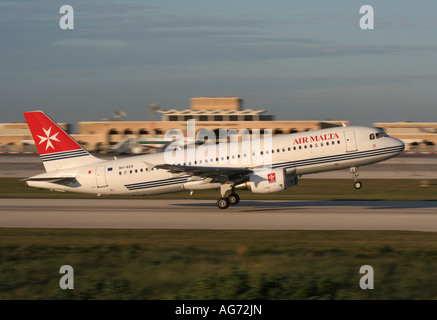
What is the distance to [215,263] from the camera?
67.5 ft

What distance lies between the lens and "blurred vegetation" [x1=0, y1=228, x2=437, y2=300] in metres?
16.5

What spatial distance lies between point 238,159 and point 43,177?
43.2ft

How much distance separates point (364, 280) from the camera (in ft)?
57.7

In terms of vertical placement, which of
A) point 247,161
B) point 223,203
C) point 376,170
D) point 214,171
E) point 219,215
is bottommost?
point 219,215

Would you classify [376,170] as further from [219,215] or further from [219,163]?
[219,215]

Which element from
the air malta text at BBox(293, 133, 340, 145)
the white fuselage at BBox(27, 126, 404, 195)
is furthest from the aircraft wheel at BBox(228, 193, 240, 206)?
the air malta text at BBox(293, 133, 340, 145)

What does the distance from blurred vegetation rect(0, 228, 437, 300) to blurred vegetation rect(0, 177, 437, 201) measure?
707 inches

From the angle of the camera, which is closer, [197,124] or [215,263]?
[215,263]

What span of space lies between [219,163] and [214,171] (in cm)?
205

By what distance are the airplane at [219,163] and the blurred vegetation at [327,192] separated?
8380mm

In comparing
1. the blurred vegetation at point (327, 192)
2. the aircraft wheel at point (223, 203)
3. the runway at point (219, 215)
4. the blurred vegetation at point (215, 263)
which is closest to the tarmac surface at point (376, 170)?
the blurred vegetation at point (327, 192)

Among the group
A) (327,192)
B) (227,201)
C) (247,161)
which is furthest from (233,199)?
(327,192)

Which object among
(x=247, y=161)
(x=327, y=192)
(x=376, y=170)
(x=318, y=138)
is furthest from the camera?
(x=376, y=170)

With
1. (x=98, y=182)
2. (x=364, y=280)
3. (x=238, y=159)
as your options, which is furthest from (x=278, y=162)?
(x=364, y=280)
